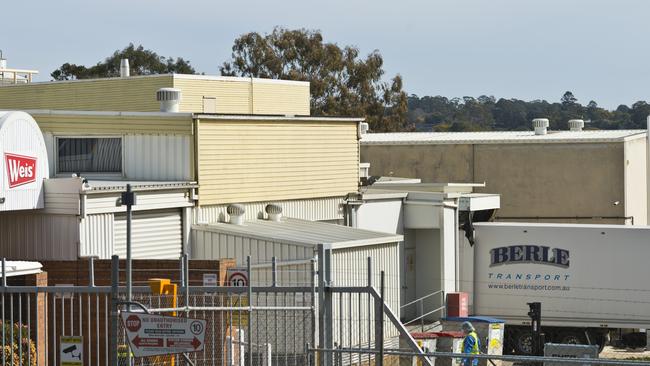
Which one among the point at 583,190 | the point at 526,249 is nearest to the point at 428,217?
the point at 526,249

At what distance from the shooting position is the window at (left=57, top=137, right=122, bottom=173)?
94.7 ft

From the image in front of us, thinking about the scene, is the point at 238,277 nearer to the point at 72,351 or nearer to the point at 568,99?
the point at 72,351

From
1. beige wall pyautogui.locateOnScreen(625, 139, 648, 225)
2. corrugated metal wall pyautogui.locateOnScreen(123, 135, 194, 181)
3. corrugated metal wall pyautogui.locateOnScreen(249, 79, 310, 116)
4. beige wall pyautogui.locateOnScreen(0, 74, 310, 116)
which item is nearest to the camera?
corrugated metal wall pyautogui.locateOnScreen(123, 135, 194, 181)

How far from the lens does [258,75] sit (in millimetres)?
76312

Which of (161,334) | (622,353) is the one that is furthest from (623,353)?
(161,334)

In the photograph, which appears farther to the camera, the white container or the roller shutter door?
the roller shutter door

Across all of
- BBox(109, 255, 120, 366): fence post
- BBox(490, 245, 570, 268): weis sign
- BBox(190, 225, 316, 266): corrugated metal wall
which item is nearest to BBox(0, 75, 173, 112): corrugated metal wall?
BBox(190, 225, 316, 266): corrugated metal wall

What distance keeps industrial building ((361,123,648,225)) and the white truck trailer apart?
11852mm

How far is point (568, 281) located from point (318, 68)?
4774 cm

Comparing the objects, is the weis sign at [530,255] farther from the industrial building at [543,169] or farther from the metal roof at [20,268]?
the metal roof at [20,268]

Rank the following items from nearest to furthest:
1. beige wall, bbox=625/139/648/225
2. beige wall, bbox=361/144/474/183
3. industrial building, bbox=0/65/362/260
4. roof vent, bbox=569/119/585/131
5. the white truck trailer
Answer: industrial building, bbox=0/65/362/260 < the white truck trailer < beige wall, bbox=625/139/648/225 < beige wall, bbox=361/144/474/183 < roof vent, bbox=569/119/585/131

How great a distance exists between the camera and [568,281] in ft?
101

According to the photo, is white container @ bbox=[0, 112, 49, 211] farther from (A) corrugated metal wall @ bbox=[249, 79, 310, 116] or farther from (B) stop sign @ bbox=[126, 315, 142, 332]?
(A) corrugated metal wall @ bbox=[249, 79, 310, 116]

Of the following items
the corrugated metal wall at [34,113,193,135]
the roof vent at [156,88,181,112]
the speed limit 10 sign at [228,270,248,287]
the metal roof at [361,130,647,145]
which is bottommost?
the speed limit 10 sign at [228,270,248,287]
